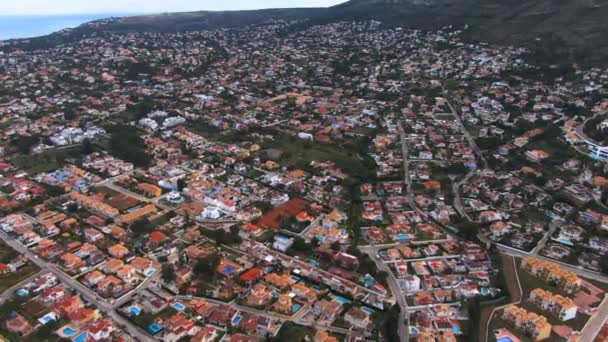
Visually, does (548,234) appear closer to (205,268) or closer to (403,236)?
(403,236)

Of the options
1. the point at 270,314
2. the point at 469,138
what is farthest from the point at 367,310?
the point at 469,138

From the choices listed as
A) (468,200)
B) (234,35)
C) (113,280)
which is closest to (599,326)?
(468,200)

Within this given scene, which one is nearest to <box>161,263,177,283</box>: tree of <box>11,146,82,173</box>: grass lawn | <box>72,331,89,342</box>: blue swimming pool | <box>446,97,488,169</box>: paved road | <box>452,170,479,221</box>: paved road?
<box>72,331,89,342</box>: blue swimming pool

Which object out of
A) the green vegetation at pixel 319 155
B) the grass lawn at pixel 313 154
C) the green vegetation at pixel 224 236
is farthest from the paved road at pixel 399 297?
the grass lawn at pixel 313 154

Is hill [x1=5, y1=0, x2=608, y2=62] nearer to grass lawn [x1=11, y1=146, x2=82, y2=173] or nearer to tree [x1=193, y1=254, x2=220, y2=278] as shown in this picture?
tree [x1=193, y1=254, x2=220, y2=278]

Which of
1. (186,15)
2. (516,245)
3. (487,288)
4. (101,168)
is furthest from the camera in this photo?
(186,15)

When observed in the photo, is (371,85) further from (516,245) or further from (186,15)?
(186,15)
